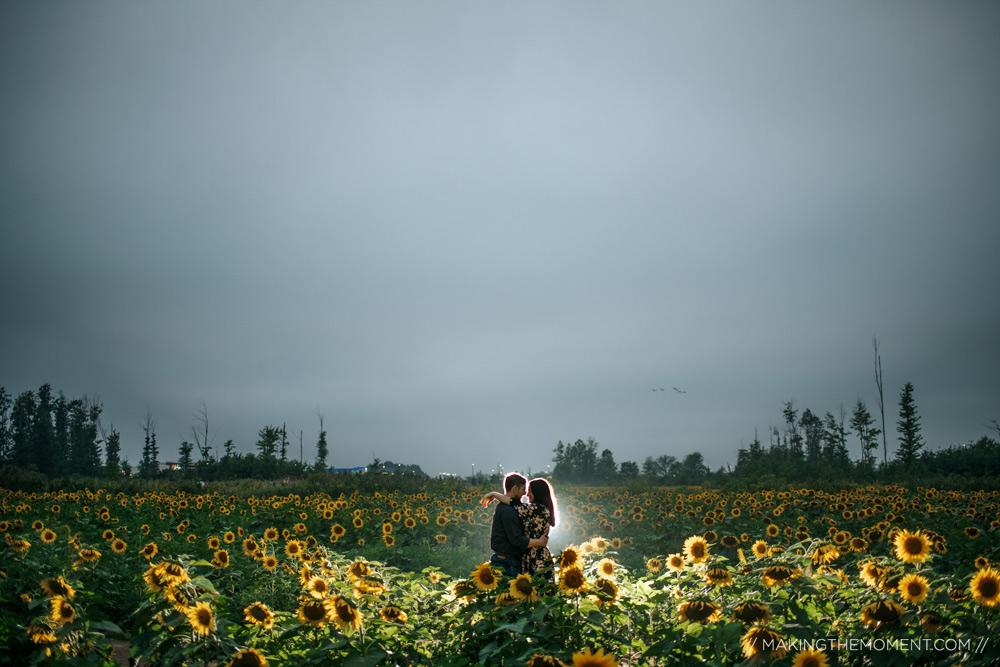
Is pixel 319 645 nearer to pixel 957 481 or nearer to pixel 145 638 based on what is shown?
pixel 145 638

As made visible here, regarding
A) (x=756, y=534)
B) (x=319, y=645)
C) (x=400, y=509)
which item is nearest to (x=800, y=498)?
(x=756, y=534)

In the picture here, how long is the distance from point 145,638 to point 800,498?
1706 cm

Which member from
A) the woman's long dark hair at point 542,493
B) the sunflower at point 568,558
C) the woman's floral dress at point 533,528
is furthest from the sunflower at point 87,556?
the woman's long dark hair at point 542,493

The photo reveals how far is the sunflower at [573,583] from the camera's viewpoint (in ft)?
10.8

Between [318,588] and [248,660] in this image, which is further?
Answer: [318,588]

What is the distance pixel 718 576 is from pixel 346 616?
199cm

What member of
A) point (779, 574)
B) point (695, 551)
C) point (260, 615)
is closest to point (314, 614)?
point (260, 615)

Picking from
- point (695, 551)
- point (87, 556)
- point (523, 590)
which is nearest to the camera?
point (523, 590)

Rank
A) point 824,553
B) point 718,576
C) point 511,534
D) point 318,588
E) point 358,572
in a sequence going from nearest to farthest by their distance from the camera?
point 718,576 < point 318,588 < point 358,572 < point 824,553 < point 511,534

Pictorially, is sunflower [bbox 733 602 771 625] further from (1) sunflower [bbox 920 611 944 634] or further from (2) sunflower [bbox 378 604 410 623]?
(2) sunflower [bbox 378 604 410 623]

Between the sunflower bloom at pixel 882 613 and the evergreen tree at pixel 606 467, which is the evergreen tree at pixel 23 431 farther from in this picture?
the sunflower bloom at pixel 882 613

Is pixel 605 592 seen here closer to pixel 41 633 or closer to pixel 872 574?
pixel 872 574

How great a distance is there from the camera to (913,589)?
307cm

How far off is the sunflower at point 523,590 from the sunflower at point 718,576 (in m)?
0.97
